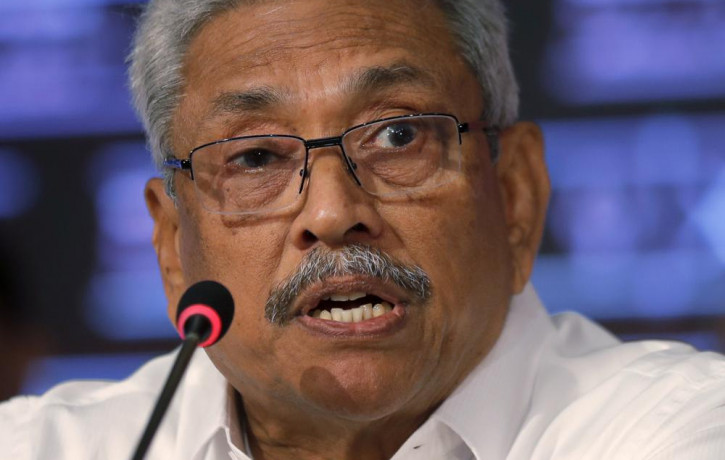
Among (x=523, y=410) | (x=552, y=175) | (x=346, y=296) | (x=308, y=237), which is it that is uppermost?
(x=308, y=237)

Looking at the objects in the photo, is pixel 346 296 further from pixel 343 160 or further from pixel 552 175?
pixel 552 175

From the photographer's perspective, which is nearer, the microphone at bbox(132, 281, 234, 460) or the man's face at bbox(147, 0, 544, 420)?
the microphone at bbox(132, 281, 234, 460)

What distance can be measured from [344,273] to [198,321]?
38 centimetres

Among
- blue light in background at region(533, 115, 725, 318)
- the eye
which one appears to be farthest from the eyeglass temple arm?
blue light in background at region(533, 115, 725, 318)

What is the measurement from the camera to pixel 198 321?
1.72m

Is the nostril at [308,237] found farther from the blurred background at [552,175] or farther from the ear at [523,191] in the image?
the blurred background at [552,175]

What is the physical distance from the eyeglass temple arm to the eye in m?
0.13

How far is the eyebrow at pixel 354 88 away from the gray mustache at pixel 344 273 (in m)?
0.32

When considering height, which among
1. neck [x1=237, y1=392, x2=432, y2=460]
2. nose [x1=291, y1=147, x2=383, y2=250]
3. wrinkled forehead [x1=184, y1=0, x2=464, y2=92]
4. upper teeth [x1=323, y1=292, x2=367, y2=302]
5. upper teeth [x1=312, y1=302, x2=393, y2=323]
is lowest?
neck [x1=237, y1=392, x2=432, y2=460]

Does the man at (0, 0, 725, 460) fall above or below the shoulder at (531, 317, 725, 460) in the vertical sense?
above

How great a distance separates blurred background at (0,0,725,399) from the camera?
3.82 m

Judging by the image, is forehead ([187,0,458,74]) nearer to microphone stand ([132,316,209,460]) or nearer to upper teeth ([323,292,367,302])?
upper teeth ([323,292,367,302])

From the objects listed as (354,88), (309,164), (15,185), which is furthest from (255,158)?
(15,185)

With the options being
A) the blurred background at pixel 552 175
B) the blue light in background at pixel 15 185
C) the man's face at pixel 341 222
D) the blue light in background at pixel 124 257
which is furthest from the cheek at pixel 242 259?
the blue light in background at pixel 15 185
